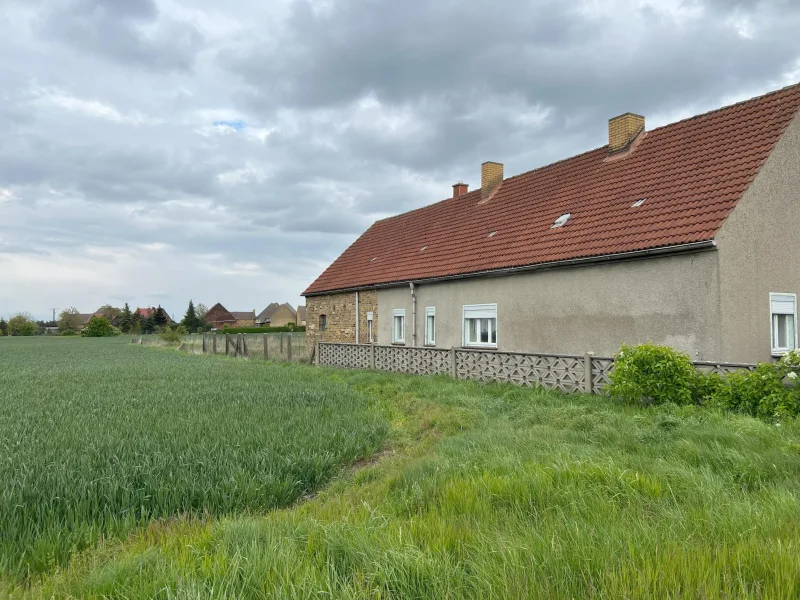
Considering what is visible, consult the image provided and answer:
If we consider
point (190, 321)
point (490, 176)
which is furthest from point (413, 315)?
point (190, 321)

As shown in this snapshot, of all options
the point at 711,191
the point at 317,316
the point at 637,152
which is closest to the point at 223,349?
the point at 317,316

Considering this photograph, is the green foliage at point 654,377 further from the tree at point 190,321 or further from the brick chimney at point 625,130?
the tree at point 190,321

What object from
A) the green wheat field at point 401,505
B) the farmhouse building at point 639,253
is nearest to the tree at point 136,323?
the farmhouse building at point 639,253

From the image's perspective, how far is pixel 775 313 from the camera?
Answer: 11461mm

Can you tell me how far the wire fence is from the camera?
84.2ft

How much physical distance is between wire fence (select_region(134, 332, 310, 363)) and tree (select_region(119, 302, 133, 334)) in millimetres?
67228

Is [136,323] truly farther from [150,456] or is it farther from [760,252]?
[760,252]

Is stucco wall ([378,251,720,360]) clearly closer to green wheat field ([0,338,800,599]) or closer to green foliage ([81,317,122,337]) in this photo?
green wheat field ([0,338,800,599])

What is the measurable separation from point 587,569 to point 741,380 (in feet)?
22.5

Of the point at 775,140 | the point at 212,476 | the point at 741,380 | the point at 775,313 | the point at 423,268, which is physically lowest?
the point at 212,476

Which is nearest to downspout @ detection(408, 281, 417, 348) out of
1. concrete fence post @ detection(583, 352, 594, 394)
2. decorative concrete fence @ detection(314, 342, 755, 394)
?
decorative concrete fence @ detection(314, 342, 755, 394)

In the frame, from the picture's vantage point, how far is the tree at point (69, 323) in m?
100

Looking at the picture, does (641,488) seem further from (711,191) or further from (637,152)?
(637,152)

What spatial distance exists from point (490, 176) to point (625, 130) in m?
5.74
